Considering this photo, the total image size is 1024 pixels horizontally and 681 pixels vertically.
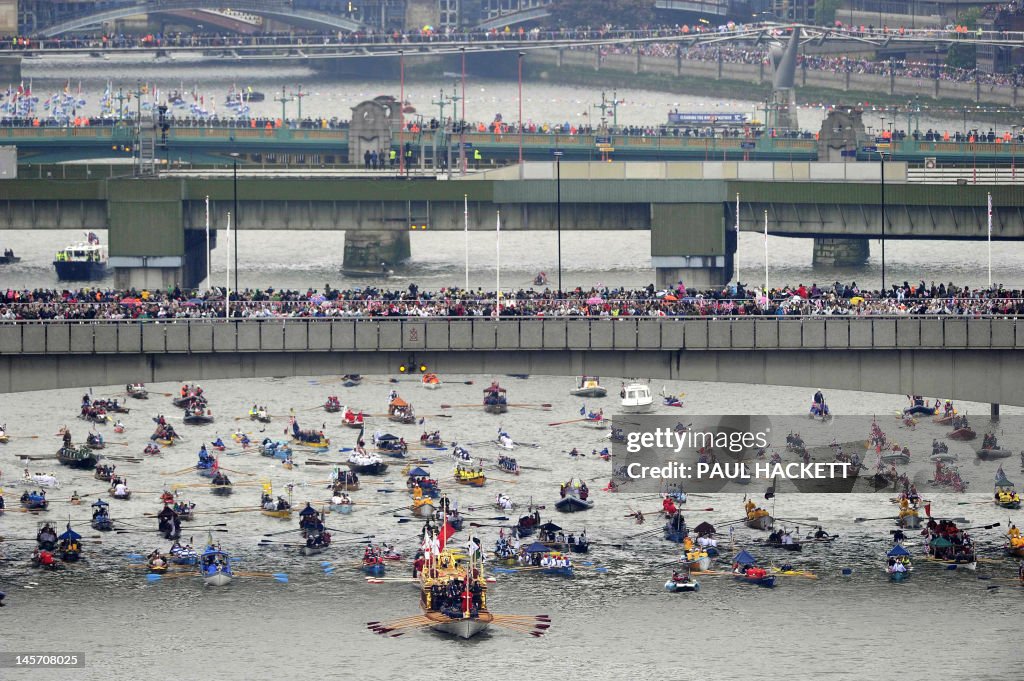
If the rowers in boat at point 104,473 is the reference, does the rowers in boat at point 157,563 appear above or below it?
below

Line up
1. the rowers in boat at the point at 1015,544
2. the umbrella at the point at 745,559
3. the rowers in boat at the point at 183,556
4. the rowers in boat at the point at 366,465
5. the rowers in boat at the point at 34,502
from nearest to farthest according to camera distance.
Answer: the umbrella at the point at 745,559
the rowers in boat at the point at 183,556
the rowers in boat at the point at 1015,544
the rowers in boat at the point at 34,502
the rowers in boat at the point at 366,465

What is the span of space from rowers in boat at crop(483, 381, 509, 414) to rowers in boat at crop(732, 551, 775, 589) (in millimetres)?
36984

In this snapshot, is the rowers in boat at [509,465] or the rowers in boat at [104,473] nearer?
the rowers in boat at [104,473]

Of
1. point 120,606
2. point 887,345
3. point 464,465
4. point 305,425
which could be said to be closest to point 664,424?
point 464,465

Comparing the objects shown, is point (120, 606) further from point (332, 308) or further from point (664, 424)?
point (664, 424)

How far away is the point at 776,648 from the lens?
357ft

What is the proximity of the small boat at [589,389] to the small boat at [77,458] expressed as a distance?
3388cm

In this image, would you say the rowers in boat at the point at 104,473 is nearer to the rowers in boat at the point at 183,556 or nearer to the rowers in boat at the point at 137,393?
the rowers in boat at the point at 183,556

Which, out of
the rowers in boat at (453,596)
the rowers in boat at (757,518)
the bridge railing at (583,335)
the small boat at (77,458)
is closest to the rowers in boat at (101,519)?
the small boat at (77,458)

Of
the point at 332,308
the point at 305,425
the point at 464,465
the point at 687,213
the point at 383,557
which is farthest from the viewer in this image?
the point at 687,213

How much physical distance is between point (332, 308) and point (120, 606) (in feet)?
74.4

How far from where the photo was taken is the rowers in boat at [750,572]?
11788cm

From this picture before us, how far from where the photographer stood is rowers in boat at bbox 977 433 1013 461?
5438 inches

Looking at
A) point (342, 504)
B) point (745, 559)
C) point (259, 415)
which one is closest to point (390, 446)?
point (342, 504)
